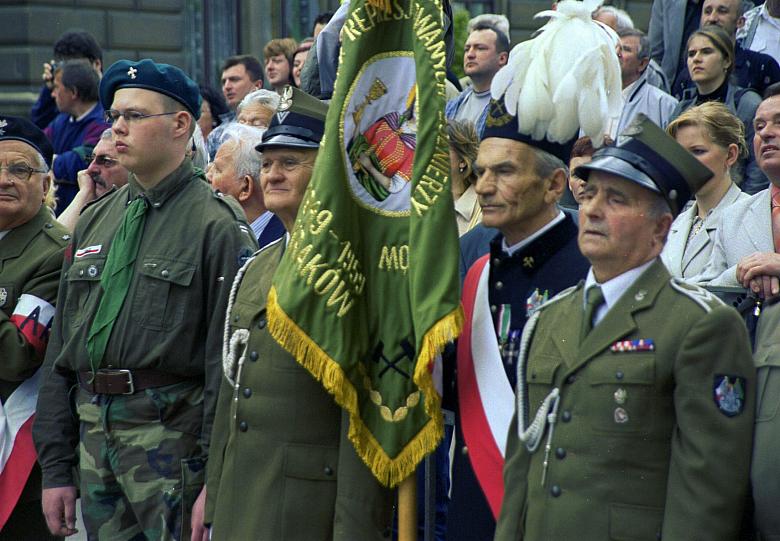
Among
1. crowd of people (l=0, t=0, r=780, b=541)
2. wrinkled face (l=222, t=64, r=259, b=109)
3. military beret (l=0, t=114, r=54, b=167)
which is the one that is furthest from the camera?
wrinkled face (l=222, t=64, r=259, b=109)

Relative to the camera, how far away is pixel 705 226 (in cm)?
532

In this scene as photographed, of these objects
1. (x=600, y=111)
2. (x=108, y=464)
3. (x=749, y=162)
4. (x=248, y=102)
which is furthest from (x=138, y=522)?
(x=749, y=162)

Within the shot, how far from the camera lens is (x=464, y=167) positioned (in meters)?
6.34

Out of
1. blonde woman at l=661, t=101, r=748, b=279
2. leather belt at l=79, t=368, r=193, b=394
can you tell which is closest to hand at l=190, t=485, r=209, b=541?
leather belt at l=79, t=368, r=193, b=394

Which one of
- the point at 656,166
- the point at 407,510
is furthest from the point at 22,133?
the point at 656,166

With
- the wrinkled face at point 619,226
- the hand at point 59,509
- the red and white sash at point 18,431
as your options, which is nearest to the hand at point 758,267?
the wrinkled face at point 619,226

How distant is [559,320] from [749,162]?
3751 mm

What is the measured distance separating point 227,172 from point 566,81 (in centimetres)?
246

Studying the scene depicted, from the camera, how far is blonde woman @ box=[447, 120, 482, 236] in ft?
20.6

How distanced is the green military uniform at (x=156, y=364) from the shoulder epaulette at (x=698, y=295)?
177cm

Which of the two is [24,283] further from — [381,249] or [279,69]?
[279,69]

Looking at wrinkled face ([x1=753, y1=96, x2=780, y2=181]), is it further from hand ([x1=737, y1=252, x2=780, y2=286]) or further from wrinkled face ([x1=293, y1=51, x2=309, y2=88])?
wrinkled face ([x1=293, y1=51, x2=309, y2=88])

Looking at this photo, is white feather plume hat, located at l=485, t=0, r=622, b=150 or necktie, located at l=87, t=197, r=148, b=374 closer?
white feather plume hat, located at l=485, t=0, r=622, b=150

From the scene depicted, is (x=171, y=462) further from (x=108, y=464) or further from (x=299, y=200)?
(x=299, y=200)
